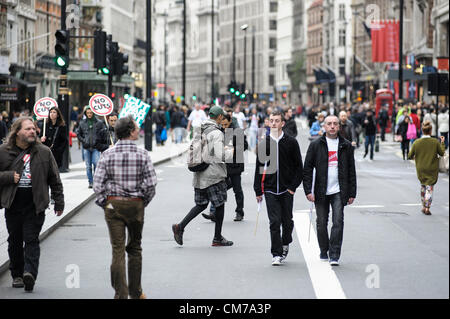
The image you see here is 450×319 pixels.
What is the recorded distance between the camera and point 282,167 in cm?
1216

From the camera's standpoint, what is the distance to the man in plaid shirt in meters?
9.36

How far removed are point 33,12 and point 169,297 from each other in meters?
55.7

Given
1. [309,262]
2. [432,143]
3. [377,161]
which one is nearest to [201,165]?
[309,262]

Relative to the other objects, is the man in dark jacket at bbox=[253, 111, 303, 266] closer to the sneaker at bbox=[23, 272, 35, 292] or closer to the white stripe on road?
the white stripe on road

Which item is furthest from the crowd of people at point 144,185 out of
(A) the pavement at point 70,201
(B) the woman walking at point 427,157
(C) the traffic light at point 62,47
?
(C) the traffic light at point 62,47

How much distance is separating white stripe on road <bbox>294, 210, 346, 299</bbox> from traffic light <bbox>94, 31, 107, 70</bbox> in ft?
43.2

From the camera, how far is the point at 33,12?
63.8 metres

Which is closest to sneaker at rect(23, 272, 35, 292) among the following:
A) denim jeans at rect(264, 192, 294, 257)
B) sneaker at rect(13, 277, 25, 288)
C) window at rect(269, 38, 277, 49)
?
sneaker at rect(13, 277, 25, 288)

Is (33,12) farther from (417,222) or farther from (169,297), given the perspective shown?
(169,297)

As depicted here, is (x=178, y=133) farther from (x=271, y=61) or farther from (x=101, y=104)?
(x=271, y=61)

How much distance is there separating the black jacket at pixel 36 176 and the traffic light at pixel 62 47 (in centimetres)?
1502

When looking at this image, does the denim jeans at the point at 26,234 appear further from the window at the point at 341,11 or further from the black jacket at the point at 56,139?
the window at the point at 341,11
